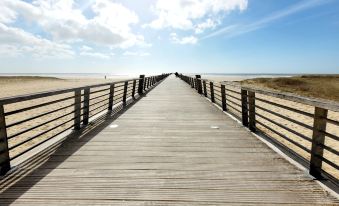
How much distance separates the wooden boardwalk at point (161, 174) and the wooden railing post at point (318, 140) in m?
0.16

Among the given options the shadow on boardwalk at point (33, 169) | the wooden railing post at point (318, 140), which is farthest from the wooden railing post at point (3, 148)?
the wooden railing post at point (318, 140)

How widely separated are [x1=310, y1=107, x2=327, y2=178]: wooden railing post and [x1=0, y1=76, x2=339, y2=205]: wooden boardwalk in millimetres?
161

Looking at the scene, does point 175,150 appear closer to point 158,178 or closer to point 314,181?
point 158,178

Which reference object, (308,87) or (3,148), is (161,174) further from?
(308,87)

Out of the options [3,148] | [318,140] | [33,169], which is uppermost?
[318,140]

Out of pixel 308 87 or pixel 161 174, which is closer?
pixel 161 174

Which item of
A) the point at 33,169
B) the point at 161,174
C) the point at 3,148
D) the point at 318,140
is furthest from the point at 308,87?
the point at 3,148

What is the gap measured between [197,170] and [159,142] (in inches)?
68.1

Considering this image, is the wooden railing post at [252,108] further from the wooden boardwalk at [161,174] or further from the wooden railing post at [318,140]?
the wooden railing post at [318,140]

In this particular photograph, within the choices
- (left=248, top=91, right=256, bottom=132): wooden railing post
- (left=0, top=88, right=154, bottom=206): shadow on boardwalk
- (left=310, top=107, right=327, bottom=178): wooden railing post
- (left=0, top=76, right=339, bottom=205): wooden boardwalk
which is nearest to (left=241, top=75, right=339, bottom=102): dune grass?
(left=248, top=91, right=256, bottom=132): wooden railing post

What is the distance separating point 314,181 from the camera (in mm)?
3797

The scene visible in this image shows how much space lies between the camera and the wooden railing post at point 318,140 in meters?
3.79

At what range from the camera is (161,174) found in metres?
4.04

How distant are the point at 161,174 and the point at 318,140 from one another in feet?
7.00
